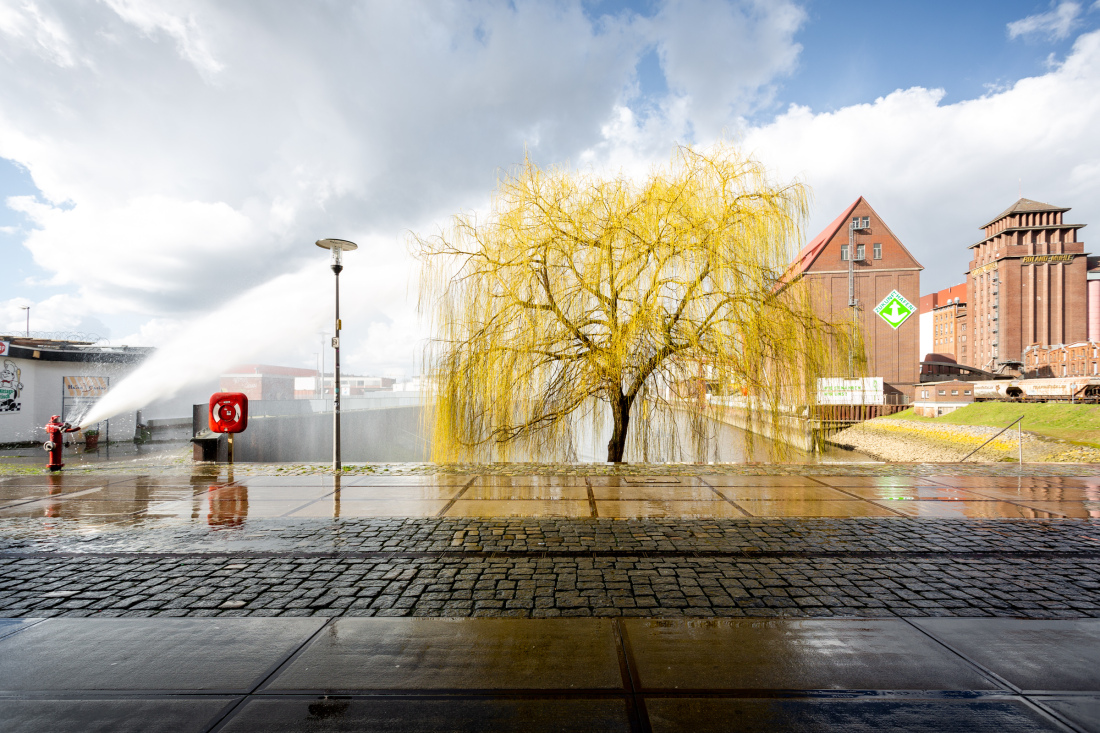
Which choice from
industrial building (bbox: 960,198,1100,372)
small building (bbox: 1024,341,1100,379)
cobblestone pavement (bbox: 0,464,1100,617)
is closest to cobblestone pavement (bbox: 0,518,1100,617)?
cobblestone pavement (bbox: 0,464,1100,617)

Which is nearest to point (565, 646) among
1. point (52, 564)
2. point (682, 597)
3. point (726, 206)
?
point (682, 597)

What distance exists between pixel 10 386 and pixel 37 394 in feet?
3.02

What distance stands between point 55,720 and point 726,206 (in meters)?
10.5

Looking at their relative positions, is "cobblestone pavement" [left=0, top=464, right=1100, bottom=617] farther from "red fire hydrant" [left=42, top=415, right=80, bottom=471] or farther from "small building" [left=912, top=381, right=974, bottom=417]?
"small building" [left=912, top=381, right=974, bottom=417]

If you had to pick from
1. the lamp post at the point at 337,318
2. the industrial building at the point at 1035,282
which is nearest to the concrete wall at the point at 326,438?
the lamp post at the point at 337,318

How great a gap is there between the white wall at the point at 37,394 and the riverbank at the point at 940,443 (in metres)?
30.6

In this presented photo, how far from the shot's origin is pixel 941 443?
1138 inches

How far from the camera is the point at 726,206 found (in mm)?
10125

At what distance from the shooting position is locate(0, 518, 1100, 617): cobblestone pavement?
12.2 ft

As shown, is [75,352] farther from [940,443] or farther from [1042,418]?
[1042,418]

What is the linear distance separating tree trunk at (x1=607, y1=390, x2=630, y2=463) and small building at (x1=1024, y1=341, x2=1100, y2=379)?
246 ft

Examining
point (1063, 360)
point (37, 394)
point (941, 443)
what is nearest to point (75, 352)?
point (37, 394)

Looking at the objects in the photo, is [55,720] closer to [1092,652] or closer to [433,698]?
[433,698]

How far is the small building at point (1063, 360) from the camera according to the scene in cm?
6055
